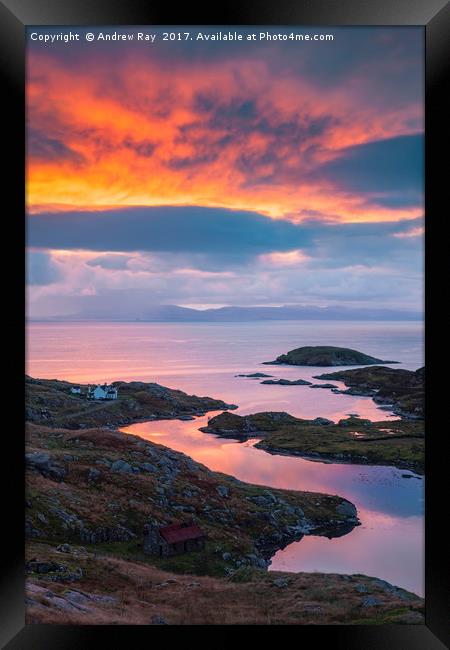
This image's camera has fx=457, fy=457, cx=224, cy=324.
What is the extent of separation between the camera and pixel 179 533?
8.97 meters

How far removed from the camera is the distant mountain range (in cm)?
964

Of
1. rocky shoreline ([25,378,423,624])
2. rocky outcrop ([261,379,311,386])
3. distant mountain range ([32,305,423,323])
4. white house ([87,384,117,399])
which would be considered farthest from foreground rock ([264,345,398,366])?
white house ([87,384,117,399])

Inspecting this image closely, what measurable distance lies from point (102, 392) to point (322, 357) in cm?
498

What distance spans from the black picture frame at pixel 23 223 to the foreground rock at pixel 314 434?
3194 millimetres

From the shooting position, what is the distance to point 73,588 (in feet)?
25.0

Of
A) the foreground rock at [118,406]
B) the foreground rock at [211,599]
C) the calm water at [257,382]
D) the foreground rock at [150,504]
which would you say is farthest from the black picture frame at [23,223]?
the foreground rock at [118,406]

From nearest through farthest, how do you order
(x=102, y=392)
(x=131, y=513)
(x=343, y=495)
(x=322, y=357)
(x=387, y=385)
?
(x=131, y=513) < (x=387, y=385) < (x=102, y=392) < (x=343, y=495) < (x=322, y=357)

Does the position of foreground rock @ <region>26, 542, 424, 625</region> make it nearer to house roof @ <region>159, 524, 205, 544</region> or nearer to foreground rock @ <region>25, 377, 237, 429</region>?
house roof @ <region>159, 524, 205, 544</region>

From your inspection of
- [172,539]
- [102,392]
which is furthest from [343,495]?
[102,392]

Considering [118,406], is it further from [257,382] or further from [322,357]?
[322,357]

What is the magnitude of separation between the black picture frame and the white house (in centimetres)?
284

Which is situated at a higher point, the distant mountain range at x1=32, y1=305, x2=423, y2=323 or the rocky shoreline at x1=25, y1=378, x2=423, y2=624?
the distant mountain range at x1=32, y1=305, x2=423, y2=323

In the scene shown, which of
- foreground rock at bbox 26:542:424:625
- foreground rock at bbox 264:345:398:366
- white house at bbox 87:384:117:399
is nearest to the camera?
foreground rock at bbox 26:542:424:625

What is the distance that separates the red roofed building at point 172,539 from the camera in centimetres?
888
